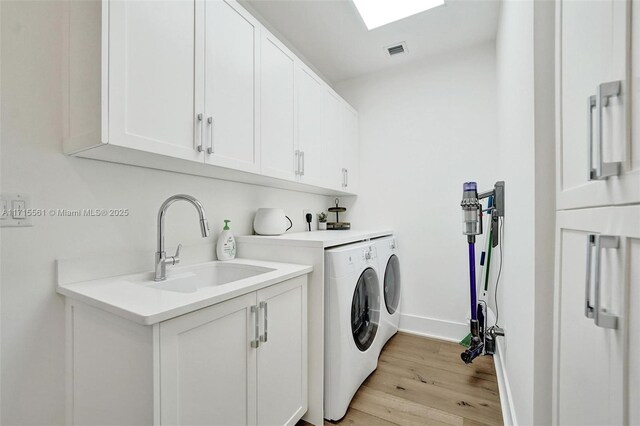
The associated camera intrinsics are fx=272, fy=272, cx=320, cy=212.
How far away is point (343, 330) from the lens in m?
1.49

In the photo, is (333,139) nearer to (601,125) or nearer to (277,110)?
(277,110)

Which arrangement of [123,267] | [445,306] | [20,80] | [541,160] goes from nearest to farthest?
[541,160]
[20,80]
[123,267]
[445,306]

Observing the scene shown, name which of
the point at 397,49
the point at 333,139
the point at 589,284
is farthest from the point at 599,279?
the point at 397,49

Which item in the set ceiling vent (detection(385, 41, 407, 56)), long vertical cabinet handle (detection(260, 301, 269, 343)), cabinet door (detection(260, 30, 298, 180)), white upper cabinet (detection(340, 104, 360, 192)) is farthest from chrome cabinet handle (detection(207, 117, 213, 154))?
ceiling vent (detection(385, 41, 407, 56))

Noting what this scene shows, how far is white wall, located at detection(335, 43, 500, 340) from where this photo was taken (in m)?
2.36

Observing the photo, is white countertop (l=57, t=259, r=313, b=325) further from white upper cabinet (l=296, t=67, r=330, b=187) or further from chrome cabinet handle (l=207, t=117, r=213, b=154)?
white upper cabinet (l=296, t=67, r=330, b=187)

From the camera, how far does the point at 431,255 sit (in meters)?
2.51

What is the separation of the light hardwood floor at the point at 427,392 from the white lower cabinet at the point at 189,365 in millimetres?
537

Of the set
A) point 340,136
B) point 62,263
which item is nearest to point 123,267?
point 62,263

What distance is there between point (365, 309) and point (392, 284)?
2.09ft

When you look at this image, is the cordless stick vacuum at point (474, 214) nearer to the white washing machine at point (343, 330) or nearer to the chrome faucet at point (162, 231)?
the white washing machine at point (343, 330)

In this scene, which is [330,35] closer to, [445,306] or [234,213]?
[234,213]

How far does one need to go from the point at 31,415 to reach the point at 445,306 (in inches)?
103

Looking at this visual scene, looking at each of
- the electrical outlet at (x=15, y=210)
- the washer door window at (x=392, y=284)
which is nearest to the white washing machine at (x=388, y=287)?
the washer door window at (x=392, y=284)
